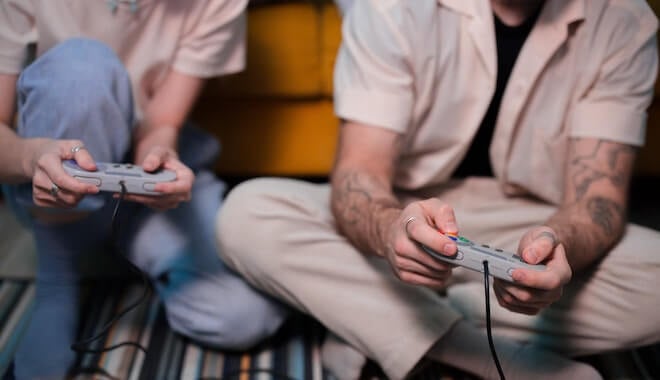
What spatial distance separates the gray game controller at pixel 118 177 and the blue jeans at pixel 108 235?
0.24 feet

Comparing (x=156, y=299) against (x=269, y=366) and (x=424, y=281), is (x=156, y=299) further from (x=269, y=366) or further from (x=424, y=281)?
(x=424, y=281)

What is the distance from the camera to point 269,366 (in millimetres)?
890

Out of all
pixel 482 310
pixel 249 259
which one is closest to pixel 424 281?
pixel 482 310

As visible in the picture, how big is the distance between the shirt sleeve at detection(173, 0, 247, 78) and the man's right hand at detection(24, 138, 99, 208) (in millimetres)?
245

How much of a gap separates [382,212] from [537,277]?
0.66 ft

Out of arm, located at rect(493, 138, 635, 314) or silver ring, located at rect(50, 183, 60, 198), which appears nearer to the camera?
silver ring, located at rect(50, 183, 60, 198)

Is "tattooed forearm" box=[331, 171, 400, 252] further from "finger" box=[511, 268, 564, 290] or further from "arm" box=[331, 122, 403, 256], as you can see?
"finger" box=[511, 268, 564, 290]

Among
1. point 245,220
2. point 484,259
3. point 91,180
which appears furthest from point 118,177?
point 484,259

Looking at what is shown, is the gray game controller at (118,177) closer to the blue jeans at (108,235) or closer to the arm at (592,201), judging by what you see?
the blue jeans at (108,235)

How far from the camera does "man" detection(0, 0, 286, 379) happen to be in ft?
2.27

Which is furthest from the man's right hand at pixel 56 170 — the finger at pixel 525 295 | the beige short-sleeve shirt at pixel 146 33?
the finger at pixel 525 295

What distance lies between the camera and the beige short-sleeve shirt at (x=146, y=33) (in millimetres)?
709

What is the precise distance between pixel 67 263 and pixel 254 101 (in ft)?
1.38

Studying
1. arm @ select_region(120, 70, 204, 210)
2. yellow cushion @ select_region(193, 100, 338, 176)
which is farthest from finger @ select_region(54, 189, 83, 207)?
yellow cushion @ select_region(193, 100, 338, 176)
